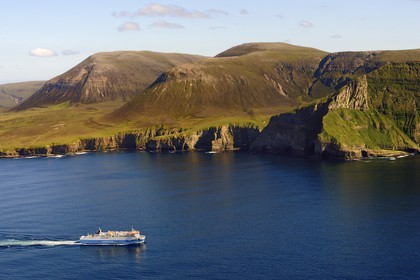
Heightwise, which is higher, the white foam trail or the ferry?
the ferry

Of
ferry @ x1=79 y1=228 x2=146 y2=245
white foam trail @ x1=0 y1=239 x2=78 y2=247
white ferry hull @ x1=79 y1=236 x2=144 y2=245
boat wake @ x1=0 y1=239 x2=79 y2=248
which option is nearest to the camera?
white ferry hull @ x1=79 y1=236 x2=144 y2=245

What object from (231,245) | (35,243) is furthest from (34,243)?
(231,245)

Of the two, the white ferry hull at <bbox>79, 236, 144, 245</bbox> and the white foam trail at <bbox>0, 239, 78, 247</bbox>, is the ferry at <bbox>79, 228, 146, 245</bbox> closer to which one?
the white ferry hull at <bbox>79, 236, 144, 245</bbox>

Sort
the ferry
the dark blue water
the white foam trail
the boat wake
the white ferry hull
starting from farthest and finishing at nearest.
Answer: the white foam trail → the boat wake → the ferry → the white ferry hull → the dark blue water

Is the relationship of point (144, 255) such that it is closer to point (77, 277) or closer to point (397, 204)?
point (77, 277)

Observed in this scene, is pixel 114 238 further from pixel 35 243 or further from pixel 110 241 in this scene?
pixel 35 243

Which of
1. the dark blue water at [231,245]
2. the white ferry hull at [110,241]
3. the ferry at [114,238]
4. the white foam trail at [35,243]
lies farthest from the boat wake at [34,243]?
the ferry at [114,238]

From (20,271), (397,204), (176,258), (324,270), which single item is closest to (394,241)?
(324,270)

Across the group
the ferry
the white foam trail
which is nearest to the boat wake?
the white foam trail

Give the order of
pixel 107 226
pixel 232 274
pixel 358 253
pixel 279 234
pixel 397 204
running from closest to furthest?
1. pixel 232 274
2. pixel 358 253
3. pixel 279 234
4. pixel 107 226
5. pixel 397 204
